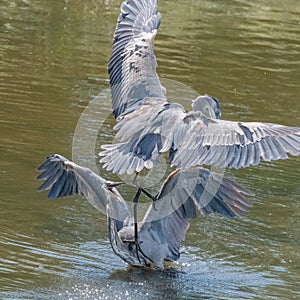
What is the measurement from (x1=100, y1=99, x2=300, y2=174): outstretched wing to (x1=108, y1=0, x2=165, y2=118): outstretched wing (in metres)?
0.77

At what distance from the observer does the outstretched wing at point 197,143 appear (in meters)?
6.09

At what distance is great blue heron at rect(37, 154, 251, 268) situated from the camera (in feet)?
21.0

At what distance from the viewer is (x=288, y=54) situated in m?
14.3

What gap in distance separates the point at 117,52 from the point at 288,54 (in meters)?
6.74

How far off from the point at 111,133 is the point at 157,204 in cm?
343

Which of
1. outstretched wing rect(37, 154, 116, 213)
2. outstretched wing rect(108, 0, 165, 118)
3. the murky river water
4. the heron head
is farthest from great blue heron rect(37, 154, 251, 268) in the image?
outstretched wing rect(108, 0, 165, 118)

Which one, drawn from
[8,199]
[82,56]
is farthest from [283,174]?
[82,56]

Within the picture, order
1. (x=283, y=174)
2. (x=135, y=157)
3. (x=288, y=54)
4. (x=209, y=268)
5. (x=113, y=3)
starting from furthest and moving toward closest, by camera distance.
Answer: (x=113, y=3) < (x=288, y=54) < (x=283, y=174) < (x=209, y=268) < (x=135, y=157)

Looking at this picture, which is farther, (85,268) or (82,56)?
(82,56)

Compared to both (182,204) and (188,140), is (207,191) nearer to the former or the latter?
(182,204)

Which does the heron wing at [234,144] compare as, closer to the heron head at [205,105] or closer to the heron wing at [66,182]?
the heron head at [205,105]

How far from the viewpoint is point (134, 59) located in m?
7.70

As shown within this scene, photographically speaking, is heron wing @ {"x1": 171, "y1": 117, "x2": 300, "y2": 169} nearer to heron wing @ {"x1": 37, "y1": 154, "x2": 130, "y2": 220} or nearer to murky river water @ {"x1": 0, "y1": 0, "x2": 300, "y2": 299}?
heron wing @ {"x1": 37, "y1": 154, "x2": 130, "y2": 220}

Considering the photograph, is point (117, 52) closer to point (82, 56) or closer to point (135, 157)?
point (135, 157)
